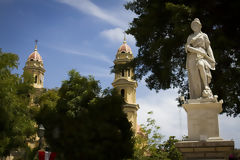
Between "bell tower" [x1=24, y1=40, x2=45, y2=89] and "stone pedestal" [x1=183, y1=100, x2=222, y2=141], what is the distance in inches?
2293

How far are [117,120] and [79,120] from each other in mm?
3709

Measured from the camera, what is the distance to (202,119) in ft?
27.9

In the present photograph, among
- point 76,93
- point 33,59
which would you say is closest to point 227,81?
point 76,93

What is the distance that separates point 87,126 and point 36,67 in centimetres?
4098

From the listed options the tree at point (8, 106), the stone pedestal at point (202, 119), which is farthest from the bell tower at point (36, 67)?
the stone pedestal at point (202, 119)

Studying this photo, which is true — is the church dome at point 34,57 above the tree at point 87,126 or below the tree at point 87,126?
above

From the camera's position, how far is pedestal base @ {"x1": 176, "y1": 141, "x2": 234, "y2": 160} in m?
7.85

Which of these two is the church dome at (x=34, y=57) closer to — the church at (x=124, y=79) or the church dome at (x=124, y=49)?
the church at (x=124, y=79)

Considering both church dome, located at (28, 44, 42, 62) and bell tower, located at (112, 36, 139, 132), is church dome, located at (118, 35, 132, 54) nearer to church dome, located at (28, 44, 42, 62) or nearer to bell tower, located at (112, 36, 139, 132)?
bell tower, located at (112, 36, 139, 132)

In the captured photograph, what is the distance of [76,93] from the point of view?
3030 centimetres

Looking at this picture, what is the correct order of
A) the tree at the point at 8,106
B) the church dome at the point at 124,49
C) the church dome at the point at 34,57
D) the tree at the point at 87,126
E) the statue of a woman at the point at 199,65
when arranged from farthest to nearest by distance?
the church dome at the point at 34,57 < the church dome at the point at 124,49 < the tree at the point at 87,126 < the tree at the point at 8,106 < the statue of a woman at the point at 199,65

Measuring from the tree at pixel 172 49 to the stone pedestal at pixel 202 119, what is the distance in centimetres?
623

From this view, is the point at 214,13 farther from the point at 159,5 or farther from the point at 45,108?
the point at 45,108

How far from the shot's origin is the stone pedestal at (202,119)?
8367 millimetres
